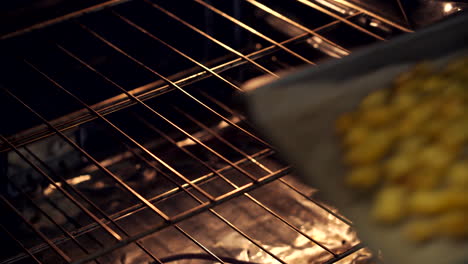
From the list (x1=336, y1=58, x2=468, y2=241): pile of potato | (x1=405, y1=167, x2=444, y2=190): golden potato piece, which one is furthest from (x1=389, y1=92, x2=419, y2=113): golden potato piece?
(x1=405, y1=167, x2=444, y2=190): golden potato piece

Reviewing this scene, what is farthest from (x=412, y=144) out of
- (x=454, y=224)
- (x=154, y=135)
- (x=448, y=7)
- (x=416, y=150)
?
(x=154, y=135)

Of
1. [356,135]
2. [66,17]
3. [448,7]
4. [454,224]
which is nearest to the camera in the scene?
[454,224]

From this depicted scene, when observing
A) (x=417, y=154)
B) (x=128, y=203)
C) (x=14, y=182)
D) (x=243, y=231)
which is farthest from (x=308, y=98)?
(x=14, y=182)

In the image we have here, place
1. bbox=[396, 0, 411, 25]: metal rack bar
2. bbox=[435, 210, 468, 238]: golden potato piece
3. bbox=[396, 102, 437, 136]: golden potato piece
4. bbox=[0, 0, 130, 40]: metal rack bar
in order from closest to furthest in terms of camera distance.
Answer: bbox=[435, 210, 468, 238]: golden potato piece → bbox=[396, 102, 437, 136]: golden potato piece → bbox=[0, 0, 130, 40]: metal rack bar → bbox=[396, 0, 411, 25]: metal rack bar

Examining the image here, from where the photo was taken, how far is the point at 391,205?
764 mm

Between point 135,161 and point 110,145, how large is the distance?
0.21ft

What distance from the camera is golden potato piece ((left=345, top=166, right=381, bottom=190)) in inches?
31.6

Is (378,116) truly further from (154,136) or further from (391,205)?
(154,136)

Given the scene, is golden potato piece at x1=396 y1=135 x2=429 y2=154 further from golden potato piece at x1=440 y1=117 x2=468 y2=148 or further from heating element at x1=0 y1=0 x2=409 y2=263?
heating element at x1=0 y1=0 x2=409 y2=263

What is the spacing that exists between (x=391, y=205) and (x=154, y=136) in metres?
0.67

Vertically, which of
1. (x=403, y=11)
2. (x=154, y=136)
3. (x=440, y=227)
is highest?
(x=403, y=11)

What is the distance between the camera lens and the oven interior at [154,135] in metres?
1.12

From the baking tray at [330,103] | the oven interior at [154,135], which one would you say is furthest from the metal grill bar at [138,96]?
the baking tray at [330,103]

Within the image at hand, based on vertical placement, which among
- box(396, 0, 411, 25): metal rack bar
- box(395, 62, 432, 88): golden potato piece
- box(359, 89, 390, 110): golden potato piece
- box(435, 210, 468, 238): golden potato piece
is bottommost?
box(435, 210, 468, 238): golden potato piece
